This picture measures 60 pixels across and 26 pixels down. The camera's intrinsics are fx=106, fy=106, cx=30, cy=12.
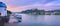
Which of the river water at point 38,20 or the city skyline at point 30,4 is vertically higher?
the city skyline at point 30,4

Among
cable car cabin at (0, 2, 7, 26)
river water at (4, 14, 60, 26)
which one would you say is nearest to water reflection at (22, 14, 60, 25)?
river water at (4, 14, 60, 26)

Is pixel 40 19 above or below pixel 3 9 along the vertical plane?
below

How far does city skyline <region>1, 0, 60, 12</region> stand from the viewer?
55.9 inches

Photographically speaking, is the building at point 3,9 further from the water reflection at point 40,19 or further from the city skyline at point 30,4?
the water reflection at point 40,19

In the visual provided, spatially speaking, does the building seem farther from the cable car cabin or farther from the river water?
the river water

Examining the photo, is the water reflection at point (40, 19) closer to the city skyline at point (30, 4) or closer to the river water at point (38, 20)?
the river water at point (38, 20)

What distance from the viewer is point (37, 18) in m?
1.45

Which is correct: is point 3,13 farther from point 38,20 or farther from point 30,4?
point 38,20

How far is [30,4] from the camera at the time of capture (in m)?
1.44

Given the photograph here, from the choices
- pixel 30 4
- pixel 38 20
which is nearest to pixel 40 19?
pixel 38 20

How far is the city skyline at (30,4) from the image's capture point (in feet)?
4.66

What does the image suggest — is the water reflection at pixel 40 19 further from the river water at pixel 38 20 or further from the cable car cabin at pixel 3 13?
the cable car cabin at pixel 3 13

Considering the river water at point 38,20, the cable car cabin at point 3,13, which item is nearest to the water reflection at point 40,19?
the river water at point 38,20

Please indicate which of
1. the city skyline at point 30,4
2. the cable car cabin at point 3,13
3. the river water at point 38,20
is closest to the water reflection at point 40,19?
the river water at point 38,20
